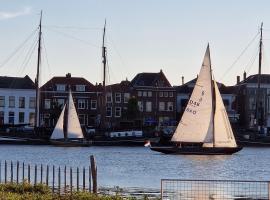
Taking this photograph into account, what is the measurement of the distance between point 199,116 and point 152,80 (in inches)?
2568

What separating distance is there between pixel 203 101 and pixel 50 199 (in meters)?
66.7

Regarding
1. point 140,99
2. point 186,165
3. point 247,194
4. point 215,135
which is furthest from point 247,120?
point 247,194

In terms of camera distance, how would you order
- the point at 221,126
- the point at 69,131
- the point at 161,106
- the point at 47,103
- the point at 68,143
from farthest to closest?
the point at 161,106 → the point at 47,103 → the point at 68,143 → the point at 69,131 → the point at 221,126

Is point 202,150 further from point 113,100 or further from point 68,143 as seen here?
point 113,100

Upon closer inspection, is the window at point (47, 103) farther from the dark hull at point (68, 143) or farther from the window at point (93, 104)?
the dark hull at point (68, 143)

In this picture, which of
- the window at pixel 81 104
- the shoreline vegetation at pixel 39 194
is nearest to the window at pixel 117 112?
the window at pixel 81 104

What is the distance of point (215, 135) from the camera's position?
97.7 m

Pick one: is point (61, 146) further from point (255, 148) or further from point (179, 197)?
point (179, 197)

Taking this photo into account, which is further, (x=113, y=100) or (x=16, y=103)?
(x=113, y=100)

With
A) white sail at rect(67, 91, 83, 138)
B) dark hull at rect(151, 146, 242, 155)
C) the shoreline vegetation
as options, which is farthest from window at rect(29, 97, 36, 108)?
the shoreline vegetation

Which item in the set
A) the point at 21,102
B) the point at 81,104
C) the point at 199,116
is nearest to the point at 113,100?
the point at 81,104

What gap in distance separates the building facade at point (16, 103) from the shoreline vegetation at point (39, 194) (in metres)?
120

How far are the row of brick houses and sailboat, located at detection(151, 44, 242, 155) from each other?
5664 cm

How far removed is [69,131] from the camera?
127062 millimetres
